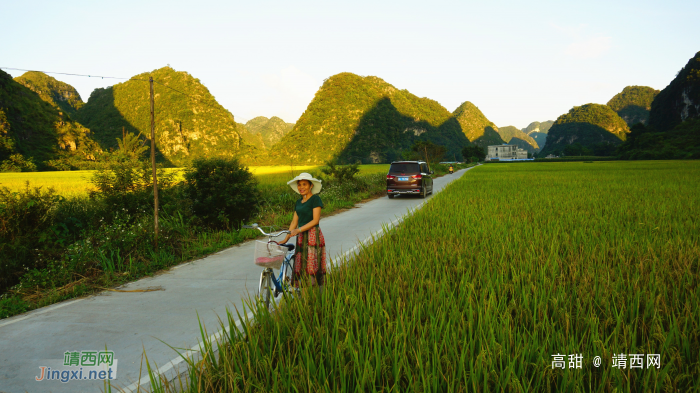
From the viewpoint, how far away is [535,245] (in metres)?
5.61

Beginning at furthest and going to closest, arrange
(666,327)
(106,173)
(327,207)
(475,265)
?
(327,207)
(106,173)
(475,265)
(666,327)

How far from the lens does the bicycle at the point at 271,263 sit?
356 centimetres

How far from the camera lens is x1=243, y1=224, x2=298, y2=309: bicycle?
356 cm

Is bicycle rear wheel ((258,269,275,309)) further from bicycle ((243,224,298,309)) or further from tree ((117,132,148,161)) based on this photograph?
tree ((117,132,148,161))

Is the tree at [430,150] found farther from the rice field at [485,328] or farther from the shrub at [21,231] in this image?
the shrub at [21,231]

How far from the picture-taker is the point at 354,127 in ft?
411

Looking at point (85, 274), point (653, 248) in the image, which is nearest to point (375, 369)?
point (653, 248)

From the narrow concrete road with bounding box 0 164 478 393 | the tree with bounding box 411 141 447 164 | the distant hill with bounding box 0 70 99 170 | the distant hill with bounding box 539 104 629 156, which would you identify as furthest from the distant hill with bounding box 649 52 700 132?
the distant hill with bounding box 0 70 99 170

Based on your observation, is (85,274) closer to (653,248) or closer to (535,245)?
(535,245)

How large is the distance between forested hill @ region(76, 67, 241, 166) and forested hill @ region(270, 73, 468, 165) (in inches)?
712

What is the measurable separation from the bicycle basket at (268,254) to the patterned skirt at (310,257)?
0.42m

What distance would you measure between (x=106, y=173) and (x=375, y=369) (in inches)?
343

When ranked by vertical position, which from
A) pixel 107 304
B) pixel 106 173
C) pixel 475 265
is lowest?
pixel 107 304

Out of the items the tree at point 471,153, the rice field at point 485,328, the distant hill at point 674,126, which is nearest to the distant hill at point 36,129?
the rice field at point 485,328
